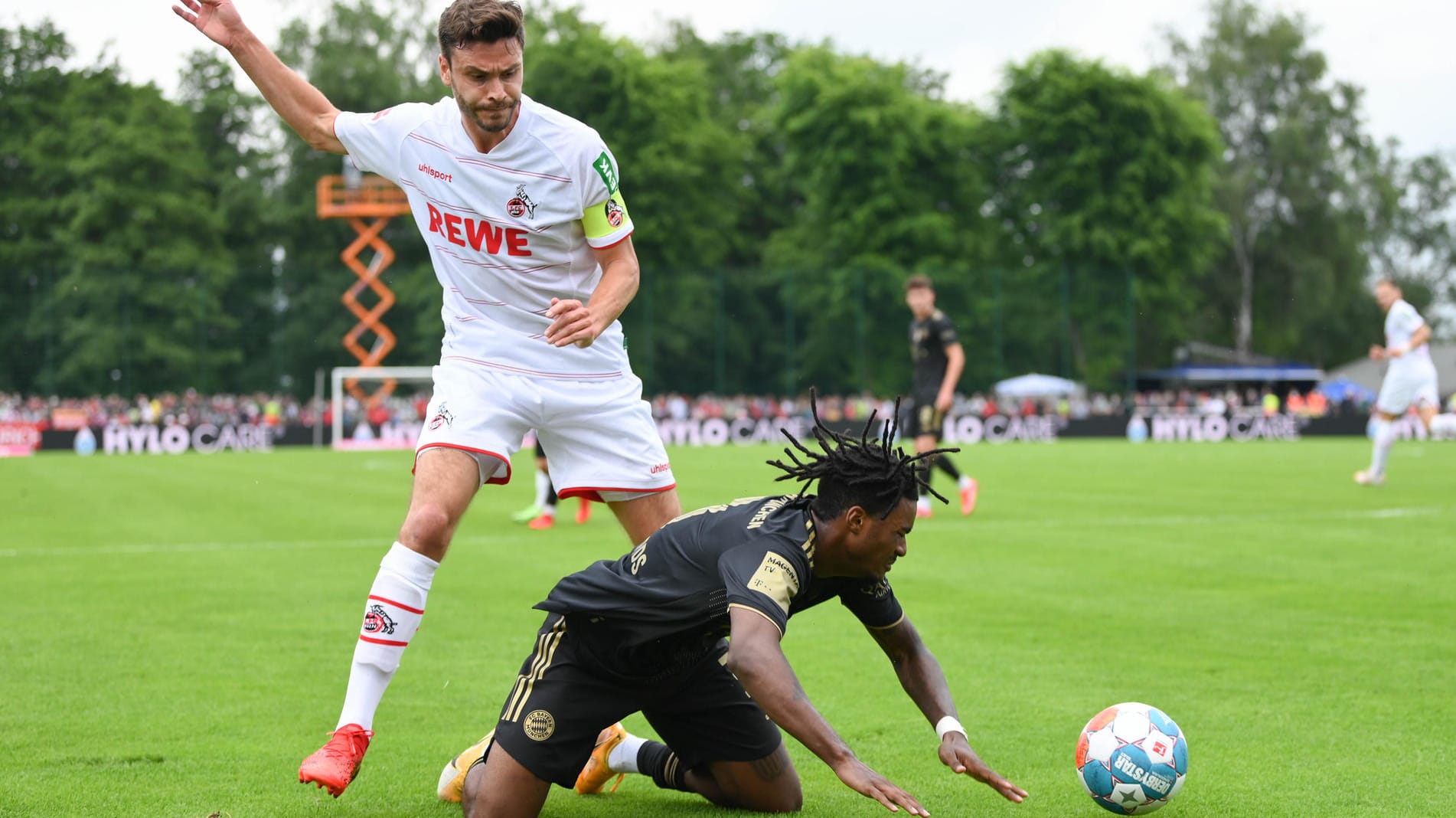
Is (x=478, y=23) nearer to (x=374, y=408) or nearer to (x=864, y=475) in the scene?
(x=864, y=475)

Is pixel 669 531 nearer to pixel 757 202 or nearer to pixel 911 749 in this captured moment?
pixel 911 749

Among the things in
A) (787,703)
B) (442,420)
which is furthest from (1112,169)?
(787,703)

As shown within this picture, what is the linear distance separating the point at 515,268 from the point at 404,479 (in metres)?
16.9

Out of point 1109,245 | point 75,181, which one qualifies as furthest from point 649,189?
point 75,181

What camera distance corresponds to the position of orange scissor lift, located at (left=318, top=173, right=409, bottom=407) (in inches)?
1631

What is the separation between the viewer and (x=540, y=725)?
432 cm

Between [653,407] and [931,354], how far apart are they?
21702mm

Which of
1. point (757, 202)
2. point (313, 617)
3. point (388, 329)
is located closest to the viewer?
point (313, 617)

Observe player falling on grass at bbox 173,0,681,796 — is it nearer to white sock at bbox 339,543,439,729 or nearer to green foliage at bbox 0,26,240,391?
white sock at bbox 339,543,439,729

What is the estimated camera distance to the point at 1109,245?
52125 mm

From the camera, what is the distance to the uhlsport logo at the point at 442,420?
497 centimetres

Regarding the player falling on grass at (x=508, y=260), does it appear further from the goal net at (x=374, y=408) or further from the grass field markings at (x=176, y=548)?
the goal net at (x=374, y=408)

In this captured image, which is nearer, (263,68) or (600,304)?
(600,304)

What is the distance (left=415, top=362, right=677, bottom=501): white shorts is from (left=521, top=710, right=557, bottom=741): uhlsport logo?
99cm
